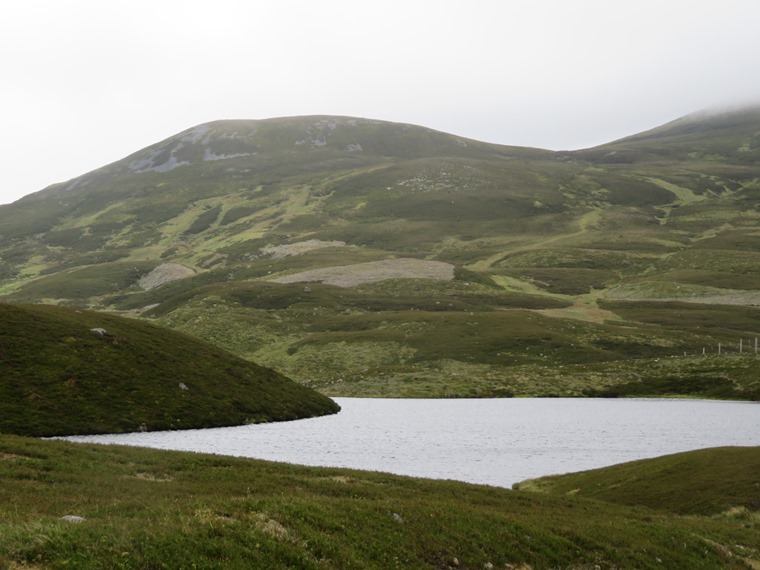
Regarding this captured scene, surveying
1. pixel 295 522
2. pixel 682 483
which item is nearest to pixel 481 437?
pixel 682 483

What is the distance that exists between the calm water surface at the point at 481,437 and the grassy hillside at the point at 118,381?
13.5 ft

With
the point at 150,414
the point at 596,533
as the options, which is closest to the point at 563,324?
the point at 150,414

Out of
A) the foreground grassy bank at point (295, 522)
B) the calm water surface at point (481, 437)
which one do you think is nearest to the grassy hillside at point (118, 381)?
the calm water surface at point (481, 437)

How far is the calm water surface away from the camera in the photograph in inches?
2303

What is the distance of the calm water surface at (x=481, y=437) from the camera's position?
58500mm

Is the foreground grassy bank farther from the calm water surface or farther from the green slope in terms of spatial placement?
the calm water surface

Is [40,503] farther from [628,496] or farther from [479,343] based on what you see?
[479,343]

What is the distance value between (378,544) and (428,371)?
116170 mm

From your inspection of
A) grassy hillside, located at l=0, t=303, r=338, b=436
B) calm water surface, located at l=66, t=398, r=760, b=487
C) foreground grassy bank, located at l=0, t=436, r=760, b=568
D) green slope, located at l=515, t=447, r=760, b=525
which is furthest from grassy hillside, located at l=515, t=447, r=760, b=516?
grassy hillside, located at l=0, t=303, r=338, b=436

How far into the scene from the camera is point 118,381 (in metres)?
76.5

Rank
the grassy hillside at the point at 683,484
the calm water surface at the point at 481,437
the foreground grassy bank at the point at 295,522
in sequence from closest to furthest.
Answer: the foreground grassy bank at the point at 295,522 → the grassy hillside at the point at 683,484 → the calm water surface at the point at 481,437

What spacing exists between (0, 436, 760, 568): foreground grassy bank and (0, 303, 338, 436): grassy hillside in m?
26.1

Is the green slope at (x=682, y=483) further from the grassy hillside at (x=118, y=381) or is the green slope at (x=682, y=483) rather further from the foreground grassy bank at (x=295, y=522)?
the grassy hillside at (x=118, y=381)

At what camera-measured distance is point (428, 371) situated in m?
139
